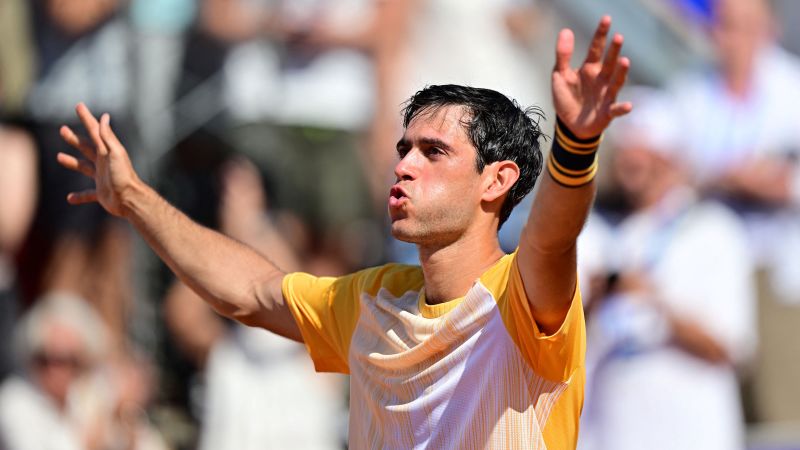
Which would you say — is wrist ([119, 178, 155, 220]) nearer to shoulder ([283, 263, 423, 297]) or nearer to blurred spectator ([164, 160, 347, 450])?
shoulder ([283, 263, 423, 297])

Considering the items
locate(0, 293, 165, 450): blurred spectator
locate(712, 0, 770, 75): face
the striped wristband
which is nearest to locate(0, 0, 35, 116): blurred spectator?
Answer: locate(0, 293, 165, 450): blurred spectator

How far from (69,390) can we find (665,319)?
4.78m

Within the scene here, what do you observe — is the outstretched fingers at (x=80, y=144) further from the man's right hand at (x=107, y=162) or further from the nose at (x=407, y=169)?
the nose at (x=407, y=169)

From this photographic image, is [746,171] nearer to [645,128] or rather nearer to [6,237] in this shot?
[645,128]

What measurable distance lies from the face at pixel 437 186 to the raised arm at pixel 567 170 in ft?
1.95

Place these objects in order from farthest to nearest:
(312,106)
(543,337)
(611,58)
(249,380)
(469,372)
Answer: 1. (312,106)
2. (249,380)
3. (469,372)
4. (543,337)
5. (611,58)

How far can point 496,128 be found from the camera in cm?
421

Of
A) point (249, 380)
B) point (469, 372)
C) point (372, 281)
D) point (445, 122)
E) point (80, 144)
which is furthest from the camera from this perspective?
point (249, 380)

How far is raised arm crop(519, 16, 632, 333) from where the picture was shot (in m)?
3.24

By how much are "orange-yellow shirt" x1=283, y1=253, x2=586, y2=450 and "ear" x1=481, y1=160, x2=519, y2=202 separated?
0.23 m

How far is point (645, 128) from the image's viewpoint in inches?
393

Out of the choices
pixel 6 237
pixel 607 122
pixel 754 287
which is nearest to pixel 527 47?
pixel 754 287

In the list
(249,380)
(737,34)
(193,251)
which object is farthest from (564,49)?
(737,34)

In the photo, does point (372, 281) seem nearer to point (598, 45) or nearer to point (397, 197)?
point (397, 197)
